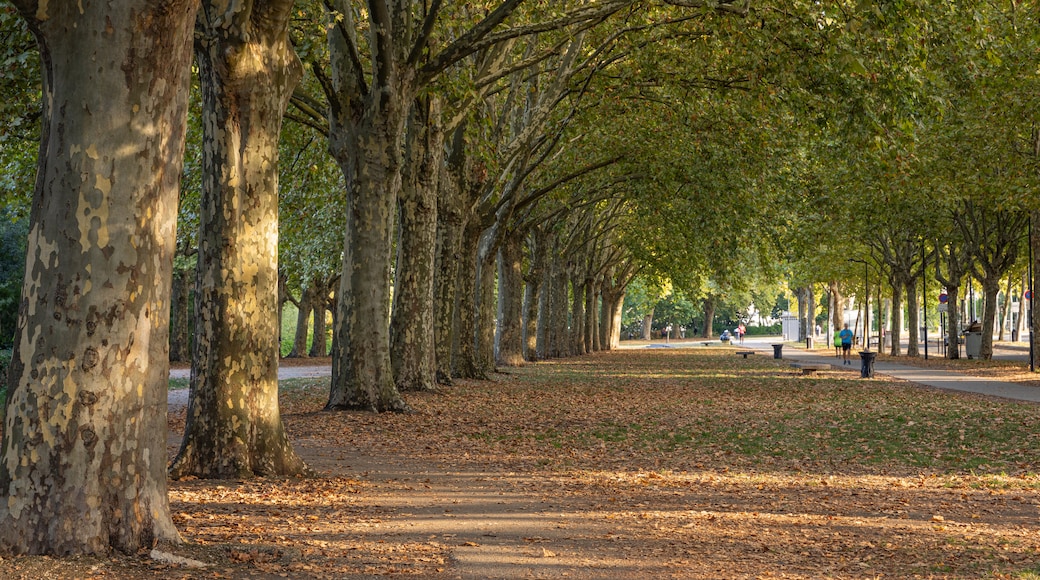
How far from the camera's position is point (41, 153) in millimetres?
5684

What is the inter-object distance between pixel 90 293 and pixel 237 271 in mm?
3853

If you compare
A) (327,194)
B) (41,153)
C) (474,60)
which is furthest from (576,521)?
(327,194)

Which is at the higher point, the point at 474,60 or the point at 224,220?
the point at 474,60

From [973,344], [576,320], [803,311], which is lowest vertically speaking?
[973,344]

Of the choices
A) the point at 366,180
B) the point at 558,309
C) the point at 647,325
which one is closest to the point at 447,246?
the point at 366,180

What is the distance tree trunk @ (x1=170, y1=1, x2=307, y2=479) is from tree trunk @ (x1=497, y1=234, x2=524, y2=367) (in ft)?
73.0

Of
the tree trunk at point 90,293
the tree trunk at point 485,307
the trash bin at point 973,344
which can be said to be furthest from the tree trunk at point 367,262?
the trash bin at point 973,344

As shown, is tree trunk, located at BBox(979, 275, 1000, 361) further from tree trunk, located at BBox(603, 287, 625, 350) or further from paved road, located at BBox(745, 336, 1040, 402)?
tree trunk, located at BBox(603, 287, 625, 350)

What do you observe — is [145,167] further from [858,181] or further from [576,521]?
[858,181]

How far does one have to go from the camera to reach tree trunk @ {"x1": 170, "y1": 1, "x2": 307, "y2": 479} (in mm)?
9211

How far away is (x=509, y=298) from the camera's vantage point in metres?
32.6

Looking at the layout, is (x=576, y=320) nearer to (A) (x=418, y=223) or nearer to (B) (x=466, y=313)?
(B) (x=466, y=313)

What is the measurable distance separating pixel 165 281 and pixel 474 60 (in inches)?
689

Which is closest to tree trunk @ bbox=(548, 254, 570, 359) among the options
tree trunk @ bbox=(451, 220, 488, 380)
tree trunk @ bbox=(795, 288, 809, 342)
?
tree trunk @ bbox=(451, 220, 488, 380)
